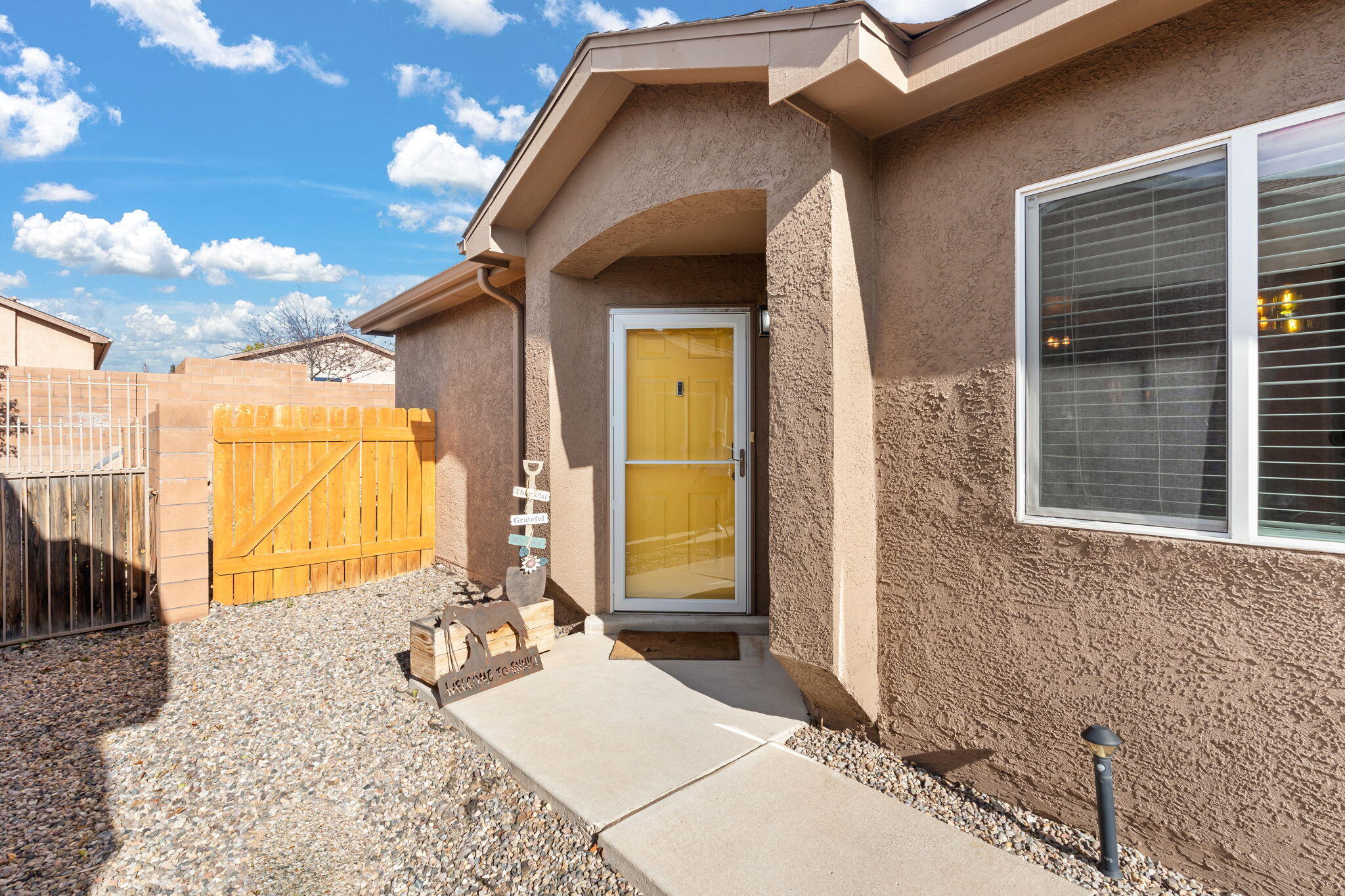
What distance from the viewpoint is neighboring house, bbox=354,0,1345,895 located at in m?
2.07

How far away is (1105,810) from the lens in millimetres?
2271

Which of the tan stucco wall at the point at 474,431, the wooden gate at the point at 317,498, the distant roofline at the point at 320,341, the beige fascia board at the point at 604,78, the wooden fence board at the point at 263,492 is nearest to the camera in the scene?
the beige fascia board at the point at 604,78

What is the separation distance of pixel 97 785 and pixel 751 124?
475cm

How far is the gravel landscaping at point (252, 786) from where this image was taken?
7.95ft

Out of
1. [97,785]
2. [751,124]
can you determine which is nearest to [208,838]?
[97,785]

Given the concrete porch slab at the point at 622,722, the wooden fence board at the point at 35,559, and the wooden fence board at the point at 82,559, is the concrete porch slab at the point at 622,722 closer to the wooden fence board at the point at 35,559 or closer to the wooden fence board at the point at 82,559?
the wooden fence board at the point at 82,559

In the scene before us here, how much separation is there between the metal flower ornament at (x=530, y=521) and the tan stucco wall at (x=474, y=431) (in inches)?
45.2

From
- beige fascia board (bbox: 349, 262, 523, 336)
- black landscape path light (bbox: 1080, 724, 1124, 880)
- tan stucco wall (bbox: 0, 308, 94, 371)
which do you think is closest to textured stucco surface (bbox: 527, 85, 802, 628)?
beige fascia board (bbox: 349, 262, 523, 336)

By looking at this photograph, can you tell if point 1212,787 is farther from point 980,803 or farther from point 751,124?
point 751,124

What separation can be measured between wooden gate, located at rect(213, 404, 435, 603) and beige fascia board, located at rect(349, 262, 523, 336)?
51.1 inches

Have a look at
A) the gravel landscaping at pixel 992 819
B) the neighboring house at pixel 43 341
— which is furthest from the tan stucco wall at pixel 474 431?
the neighboring house at pixel 43 341

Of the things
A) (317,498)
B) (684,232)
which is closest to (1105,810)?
(684,232)

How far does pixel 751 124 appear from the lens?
338 cm

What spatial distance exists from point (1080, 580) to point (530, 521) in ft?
11.3
